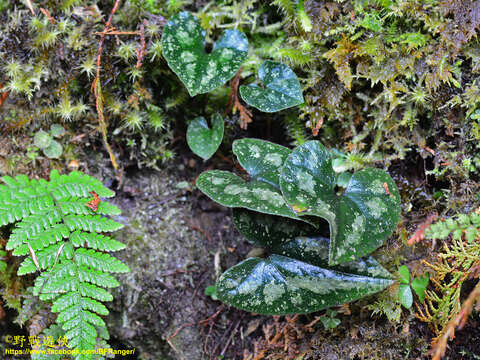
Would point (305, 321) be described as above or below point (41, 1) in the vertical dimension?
below

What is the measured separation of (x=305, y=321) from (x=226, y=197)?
817mm

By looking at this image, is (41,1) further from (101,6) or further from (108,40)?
(108,40)

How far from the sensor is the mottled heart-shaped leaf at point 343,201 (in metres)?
1.49

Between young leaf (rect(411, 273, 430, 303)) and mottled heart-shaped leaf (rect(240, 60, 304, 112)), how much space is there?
3.52ft

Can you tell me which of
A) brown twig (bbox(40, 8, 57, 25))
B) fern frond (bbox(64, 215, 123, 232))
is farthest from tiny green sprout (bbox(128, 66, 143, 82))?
fern frond (bbox(64, 215, 123, 232))

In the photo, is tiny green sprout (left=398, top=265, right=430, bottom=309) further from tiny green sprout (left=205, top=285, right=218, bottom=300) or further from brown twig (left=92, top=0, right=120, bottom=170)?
brown twig (left=92, top=0, right=120, bottom=170)

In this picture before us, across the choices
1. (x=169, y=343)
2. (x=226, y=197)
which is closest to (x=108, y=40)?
(x=226, y=197)

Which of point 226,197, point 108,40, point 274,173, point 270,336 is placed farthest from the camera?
point 108,40

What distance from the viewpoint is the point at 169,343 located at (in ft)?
6.67

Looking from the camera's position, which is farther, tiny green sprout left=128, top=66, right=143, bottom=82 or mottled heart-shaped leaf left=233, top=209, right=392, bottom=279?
tiny green sprout left=128, top=66, right=143, bottom=82

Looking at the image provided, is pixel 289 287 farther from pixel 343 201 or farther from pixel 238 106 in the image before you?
pixel 238 106

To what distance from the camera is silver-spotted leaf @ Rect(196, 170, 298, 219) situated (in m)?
1.61

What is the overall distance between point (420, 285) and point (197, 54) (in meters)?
1.68

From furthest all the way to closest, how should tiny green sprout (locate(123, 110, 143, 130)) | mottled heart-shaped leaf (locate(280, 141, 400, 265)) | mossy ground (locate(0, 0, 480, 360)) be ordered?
tiny green sprout (locate(123, 110, 143, 130))
mossy ground (locate(0, 0, 480, 360))
mottled heart-shaped leaf (locate(280, 141, 400, 265))
